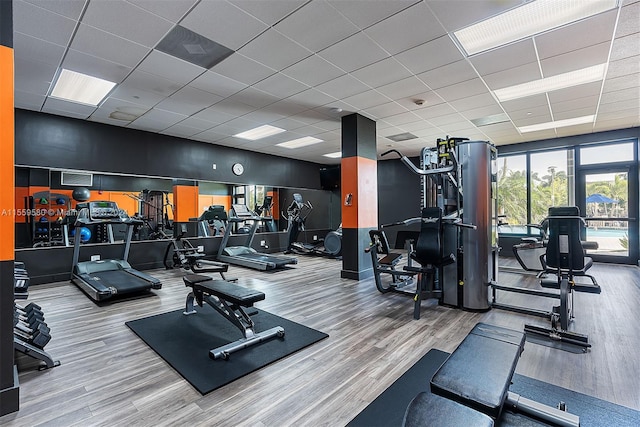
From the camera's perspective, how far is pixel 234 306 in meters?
2.97

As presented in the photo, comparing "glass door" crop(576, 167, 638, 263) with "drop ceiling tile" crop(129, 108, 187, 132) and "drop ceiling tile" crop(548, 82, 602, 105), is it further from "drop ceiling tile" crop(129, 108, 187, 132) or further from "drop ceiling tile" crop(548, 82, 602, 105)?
"drop ceiling tile" crop(129, 108, 187, 132)

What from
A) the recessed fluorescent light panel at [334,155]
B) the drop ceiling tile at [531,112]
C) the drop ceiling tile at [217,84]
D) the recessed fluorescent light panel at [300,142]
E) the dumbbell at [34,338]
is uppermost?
the recessed fluorescent light panel at [334,155]

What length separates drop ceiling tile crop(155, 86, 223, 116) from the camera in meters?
4.57

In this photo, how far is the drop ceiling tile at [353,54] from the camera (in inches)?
127

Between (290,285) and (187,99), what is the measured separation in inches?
138

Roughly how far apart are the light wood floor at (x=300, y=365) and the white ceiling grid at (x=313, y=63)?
3081 millimetres

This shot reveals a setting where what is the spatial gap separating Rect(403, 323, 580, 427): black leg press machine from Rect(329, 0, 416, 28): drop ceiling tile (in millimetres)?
2772

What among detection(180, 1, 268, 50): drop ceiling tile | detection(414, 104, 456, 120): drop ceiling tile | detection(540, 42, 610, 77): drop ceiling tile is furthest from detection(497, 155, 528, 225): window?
detection(180, 1, 268, 50): drop ceiling tile

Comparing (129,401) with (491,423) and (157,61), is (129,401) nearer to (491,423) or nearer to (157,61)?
(491,423)

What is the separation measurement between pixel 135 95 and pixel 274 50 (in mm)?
2658

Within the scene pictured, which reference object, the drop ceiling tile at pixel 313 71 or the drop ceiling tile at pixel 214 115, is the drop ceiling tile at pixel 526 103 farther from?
the drop ceiling tile at pixel 214 115

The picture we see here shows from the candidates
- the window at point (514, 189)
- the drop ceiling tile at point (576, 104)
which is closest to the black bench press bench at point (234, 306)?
the drop ceiling tile at point (576, 104)

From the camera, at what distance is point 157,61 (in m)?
3.62

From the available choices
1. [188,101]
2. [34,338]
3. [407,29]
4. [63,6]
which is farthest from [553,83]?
[34,338]
